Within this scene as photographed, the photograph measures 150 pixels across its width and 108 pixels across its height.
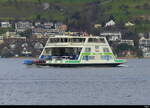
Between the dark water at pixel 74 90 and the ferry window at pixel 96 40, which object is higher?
the ferry window at pixel 96 40

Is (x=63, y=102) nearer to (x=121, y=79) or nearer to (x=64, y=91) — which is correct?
(x=64, y=91)

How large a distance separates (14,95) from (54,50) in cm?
6354

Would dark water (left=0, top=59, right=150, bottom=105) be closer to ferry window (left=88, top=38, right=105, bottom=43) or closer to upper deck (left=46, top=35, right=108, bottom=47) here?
upper deck (left=46, top=35, right=108, bottom=47)

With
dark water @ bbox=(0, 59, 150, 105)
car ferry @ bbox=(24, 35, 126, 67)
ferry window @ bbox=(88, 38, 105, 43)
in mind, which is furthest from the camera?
ferry window @ bbox=(88, 38, 105, 43)

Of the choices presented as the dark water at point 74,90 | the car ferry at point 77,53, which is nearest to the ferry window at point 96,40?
the car ferry at point 77,53

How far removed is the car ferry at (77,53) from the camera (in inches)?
5546

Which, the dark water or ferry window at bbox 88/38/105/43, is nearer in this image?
the dark water

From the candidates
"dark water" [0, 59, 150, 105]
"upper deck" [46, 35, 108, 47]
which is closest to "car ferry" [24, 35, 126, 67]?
"upper deck" [46, 35, 108, 47]

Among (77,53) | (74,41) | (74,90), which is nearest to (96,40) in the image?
(74,41)

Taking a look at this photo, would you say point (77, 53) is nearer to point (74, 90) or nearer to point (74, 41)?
point (74, 41)

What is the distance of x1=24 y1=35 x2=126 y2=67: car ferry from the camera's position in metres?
141

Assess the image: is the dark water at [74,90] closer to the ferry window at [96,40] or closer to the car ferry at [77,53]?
the car ferry at [77,53]

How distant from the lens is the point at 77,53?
146 m

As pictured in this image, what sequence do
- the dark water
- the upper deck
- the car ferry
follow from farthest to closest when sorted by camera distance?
the upper deck
the car ferry
the dark water
